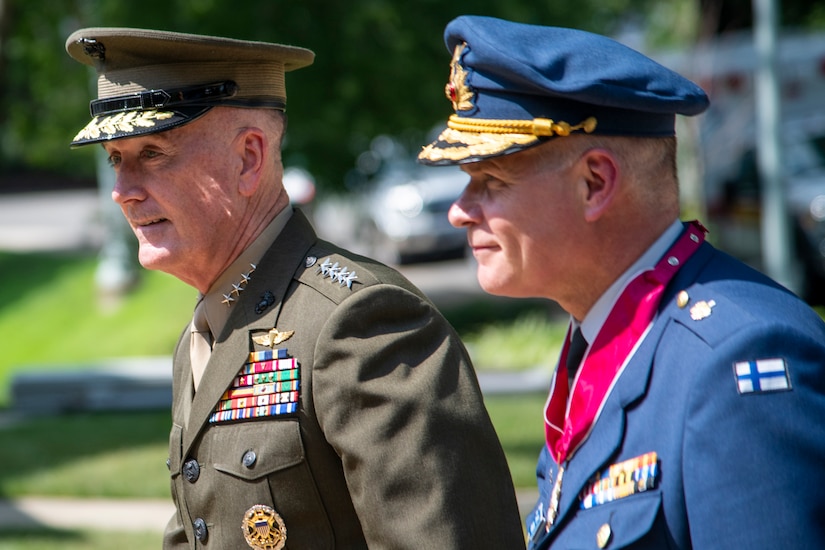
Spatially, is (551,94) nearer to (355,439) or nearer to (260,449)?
(355,439)

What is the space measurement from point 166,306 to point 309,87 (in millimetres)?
7703

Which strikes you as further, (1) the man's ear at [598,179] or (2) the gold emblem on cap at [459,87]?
(2) the gold emblem on cap at [459,87]

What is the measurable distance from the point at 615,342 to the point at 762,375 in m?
0.33

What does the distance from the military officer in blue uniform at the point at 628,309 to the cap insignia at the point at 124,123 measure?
0.69 m

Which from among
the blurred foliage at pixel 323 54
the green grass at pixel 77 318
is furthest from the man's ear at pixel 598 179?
the green grass at pixel 77 318

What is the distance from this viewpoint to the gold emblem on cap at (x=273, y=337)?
2486 millimetres

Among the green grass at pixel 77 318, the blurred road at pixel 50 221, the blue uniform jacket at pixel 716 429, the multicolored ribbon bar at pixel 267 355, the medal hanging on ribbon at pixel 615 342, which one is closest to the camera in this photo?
the blue uniform jacket at pixel 716 429

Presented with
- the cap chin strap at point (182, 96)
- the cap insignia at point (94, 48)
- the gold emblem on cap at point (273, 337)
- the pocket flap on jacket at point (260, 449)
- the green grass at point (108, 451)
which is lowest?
the green grass at point (108, 451)

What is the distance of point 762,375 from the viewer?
1745mm

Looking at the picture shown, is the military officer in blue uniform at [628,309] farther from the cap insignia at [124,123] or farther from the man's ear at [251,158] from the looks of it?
the cap insignia at [124,123]

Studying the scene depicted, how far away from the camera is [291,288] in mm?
2588

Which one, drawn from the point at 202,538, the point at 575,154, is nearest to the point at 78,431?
the point at 202,538

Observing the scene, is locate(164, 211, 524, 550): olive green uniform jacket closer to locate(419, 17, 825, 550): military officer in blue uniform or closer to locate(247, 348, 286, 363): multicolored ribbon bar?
locate(247, 348, 286, 363): multicolored ribbon bar

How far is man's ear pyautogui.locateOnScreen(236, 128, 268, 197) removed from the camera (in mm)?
2615
